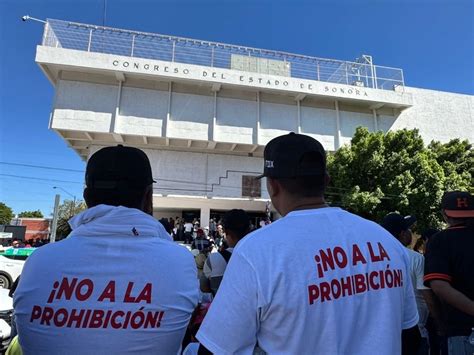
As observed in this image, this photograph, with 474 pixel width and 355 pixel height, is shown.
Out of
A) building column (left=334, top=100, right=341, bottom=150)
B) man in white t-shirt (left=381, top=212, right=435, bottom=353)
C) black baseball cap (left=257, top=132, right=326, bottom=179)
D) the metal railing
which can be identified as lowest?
man in white t-shirt (left=381, top=212, right=435, bottom=353)

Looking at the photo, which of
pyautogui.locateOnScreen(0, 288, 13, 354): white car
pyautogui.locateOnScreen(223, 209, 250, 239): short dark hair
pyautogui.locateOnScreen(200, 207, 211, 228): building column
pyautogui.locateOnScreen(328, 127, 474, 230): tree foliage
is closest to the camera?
pyautogui.locateOnScreen(223, 209, 250, 239): short dark hair

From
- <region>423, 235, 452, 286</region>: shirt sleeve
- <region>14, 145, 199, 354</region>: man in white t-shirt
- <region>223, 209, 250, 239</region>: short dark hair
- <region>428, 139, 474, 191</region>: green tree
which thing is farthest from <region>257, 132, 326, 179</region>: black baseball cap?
<region>428, 139, 474, 191</region>: green tree

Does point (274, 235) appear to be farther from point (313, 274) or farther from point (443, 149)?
point (443, 149)

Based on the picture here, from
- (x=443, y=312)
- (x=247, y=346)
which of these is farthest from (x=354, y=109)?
(x=247, y=346)

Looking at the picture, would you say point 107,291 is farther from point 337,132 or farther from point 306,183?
point 337,132

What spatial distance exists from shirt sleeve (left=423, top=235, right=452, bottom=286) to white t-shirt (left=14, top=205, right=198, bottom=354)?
6.55 feet

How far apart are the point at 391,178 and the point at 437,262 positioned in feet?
54.8

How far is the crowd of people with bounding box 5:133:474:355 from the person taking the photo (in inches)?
47.7

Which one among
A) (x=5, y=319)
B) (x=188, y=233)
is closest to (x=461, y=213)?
(x=5, y=319)

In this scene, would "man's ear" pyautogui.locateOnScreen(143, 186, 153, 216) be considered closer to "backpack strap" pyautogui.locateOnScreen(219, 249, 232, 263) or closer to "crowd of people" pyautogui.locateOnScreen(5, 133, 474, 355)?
"crowd of people" pyautogui.locateOnScreen(5, 133, 474, 355)

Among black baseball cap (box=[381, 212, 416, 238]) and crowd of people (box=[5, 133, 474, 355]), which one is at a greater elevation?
black baseball cap (box=[381, 212, 416, 238])

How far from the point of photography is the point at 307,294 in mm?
1223

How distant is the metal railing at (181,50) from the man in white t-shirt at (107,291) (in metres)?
24.7

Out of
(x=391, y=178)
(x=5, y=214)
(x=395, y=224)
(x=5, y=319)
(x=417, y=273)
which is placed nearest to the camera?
(x=417, y=273)
